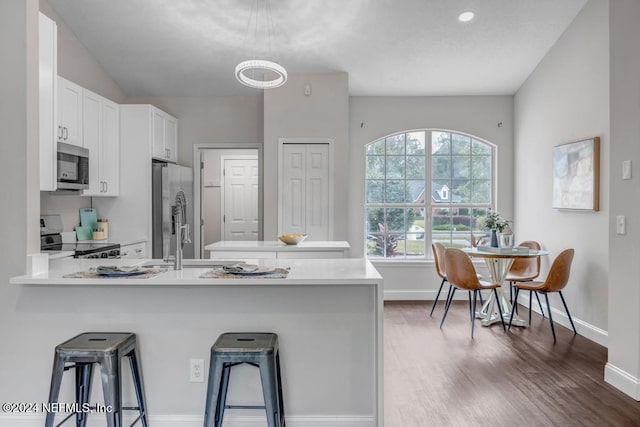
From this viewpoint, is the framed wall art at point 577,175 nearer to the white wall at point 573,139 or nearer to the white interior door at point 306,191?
the white wall at point 573,139

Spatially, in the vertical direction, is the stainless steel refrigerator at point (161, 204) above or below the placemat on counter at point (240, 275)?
above

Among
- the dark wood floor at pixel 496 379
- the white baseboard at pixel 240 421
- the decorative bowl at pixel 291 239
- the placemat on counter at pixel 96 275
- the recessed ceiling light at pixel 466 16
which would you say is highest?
the recessed ceiling light at pixel 466 16

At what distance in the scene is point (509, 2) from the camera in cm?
388

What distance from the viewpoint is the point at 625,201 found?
2.75m

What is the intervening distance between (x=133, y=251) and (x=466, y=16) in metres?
4.07

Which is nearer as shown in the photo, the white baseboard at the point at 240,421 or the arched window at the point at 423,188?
the white baseboard at the point at 240,421

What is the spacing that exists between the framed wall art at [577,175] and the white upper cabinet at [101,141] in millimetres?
4717

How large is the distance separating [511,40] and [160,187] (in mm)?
4069

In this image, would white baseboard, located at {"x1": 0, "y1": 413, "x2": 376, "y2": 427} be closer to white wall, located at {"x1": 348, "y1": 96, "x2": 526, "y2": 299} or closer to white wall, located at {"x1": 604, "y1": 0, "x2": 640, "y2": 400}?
white wall, located at {"x1": 604, "y1": 0, "x2": 640, "y2": 400}

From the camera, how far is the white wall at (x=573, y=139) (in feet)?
12.4

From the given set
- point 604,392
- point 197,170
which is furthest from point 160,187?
point 604,392

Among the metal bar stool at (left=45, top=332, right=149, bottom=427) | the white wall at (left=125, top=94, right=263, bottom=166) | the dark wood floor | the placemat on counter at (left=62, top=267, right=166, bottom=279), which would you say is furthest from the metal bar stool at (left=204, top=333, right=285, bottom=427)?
the white wall at (left=125, top=94, right=263, bottom=166)

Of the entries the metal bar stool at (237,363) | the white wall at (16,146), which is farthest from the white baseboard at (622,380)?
the white wall at (16,146)

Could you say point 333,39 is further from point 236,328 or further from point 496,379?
point 496,379
